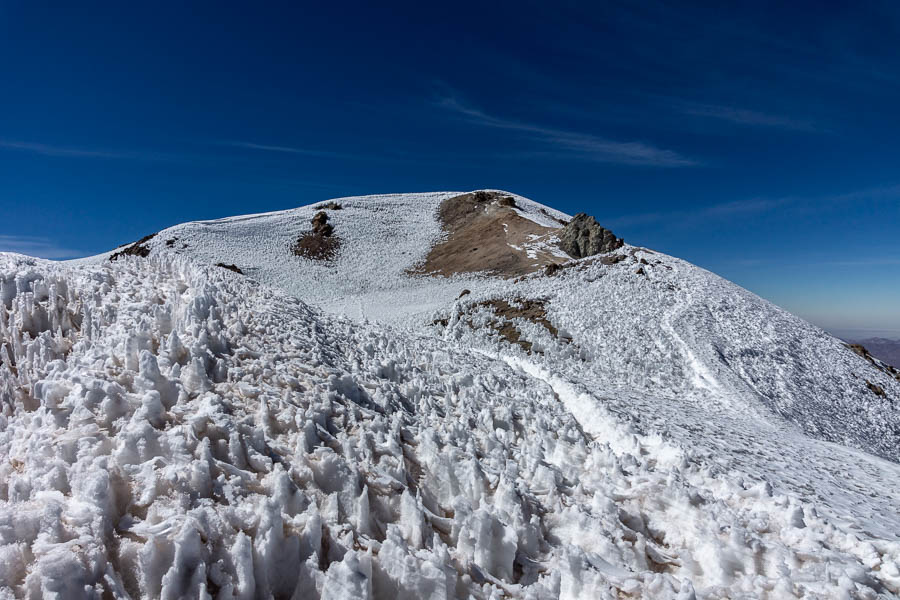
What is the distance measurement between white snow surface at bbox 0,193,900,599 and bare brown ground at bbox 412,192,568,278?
28.3m

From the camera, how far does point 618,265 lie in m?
31.3

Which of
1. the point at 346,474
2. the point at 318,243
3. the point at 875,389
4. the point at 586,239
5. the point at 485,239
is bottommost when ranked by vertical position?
the point at 875,389

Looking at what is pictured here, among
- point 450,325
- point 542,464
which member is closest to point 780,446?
point 542,464

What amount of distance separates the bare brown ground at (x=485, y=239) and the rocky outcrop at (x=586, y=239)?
2.72 meters

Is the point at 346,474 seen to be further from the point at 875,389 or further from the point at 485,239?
the point at 485,239

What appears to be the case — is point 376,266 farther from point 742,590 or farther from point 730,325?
point 742,590

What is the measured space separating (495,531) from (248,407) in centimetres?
374

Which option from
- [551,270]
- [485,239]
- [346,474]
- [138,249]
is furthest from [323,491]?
[138,249]

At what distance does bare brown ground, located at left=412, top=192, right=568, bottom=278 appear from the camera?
4306 cm

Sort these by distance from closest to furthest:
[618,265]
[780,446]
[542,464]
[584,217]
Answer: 1. [542,464]
2. [780,446]
3. [618,265]
4. [584,217]

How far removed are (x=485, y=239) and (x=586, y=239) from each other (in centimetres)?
1506

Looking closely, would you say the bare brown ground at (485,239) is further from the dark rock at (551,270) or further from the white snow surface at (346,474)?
the white snow surface at (346,474)

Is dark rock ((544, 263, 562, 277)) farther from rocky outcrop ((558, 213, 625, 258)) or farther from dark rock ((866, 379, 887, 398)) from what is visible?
dark rock ((866, 379, 887, 398))

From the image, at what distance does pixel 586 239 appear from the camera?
142 feet
